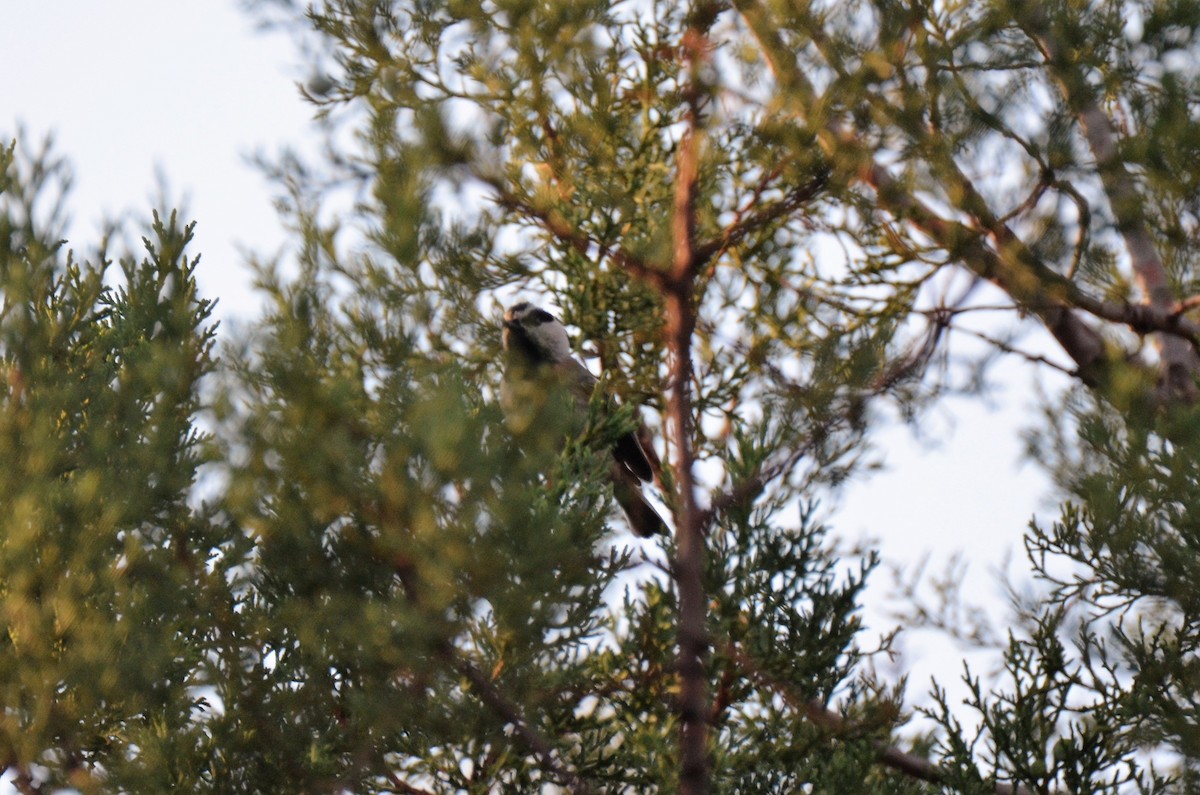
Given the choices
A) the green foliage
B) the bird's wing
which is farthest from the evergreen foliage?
the bird's wing

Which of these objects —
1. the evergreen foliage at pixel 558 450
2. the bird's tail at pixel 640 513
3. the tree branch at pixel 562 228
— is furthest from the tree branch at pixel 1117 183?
the bird's tail at pixel 640 513

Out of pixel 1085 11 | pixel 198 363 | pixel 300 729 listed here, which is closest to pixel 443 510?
pixel 300 729

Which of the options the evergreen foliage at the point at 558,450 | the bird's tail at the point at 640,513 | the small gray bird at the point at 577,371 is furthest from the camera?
the bird's tail at the point at 640,513

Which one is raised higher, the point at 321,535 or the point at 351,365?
the point at 351,365

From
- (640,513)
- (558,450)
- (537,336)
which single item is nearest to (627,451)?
(640,513)

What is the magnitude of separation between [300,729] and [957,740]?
1725mm

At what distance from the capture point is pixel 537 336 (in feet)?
19.6

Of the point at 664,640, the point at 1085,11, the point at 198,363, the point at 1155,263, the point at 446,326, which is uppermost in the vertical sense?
the point at 1155,263

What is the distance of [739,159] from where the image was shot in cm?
394

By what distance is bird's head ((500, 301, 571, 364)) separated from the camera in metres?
5.73

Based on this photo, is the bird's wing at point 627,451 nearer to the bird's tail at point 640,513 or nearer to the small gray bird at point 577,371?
the small gray bird at point 577,371

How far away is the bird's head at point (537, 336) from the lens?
573 cm

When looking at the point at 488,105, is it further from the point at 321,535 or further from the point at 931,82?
the point at 321,535

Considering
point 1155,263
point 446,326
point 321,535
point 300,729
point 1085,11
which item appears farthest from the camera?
point 1155,263
